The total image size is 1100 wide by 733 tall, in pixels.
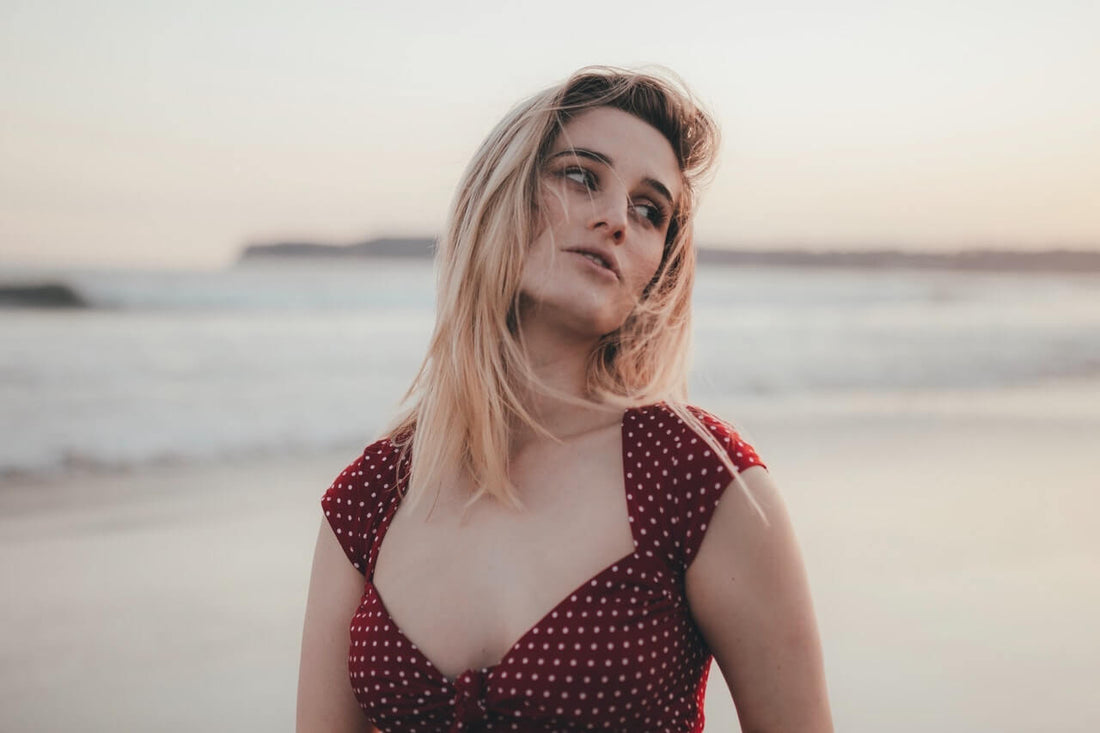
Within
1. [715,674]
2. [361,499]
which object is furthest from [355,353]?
[361,499]

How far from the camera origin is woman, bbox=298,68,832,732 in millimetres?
1764

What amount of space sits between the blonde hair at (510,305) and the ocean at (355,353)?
A: 3.97 ft

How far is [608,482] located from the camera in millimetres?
1909

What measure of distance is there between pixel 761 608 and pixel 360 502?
A: 794mm

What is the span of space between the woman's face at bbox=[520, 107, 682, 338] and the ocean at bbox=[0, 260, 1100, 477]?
4.46 feet

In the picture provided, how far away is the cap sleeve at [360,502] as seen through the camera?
6.75ft

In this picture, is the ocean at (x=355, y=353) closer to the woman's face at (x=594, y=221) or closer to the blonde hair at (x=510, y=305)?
the blonde hair at (x=510, y=305)

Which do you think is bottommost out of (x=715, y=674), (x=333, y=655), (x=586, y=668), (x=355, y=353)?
(x=355, y=353)

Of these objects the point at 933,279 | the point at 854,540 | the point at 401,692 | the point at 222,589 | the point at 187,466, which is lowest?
the point at 933,279

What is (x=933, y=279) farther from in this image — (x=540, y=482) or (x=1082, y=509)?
(x=540, y=482)

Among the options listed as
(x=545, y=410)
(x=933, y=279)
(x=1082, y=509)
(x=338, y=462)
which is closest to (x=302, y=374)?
(x=338, y=462)

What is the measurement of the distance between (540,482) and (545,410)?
0.54ft

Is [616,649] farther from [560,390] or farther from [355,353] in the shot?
[355,353]

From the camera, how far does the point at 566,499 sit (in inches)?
75.8
